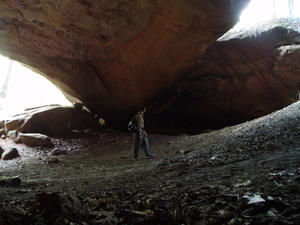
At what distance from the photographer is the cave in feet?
10.6

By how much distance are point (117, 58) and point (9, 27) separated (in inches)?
148

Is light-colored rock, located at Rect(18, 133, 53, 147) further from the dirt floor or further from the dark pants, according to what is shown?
the dark pants

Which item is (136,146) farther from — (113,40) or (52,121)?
(52,121)

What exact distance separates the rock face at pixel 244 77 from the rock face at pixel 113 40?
2.35 meters

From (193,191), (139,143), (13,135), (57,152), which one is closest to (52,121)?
(13,135)

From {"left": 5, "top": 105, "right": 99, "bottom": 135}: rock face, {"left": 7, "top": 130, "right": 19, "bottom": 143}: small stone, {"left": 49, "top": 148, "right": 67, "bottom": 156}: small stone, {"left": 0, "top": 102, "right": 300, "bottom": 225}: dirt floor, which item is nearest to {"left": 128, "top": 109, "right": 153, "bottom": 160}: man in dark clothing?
{"left": 0, "top": 102, "right": 300, "bottom": 225}: dirt floor

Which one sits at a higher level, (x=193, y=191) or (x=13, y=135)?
(x=193, y=191)

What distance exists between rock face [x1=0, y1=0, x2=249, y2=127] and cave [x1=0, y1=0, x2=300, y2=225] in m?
0.05

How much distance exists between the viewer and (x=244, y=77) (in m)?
14.4

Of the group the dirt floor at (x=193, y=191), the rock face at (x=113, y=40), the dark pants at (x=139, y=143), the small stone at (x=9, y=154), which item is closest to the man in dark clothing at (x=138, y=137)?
the dark pants at (x=139, y=143)

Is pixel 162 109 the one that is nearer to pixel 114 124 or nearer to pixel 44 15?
pixel 114 124

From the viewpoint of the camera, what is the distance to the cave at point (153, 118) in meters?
3.22

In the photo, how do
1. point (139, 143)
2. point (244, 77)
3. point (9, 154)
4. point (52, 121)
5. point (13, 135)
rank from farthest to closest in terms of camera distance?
1. point (244, 77)
2. point (52, 121)
3. point (13, 135)
4. point (9, 154)
5. point (139, 143)

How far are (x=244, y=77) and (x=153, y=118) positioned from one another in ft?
16.6
